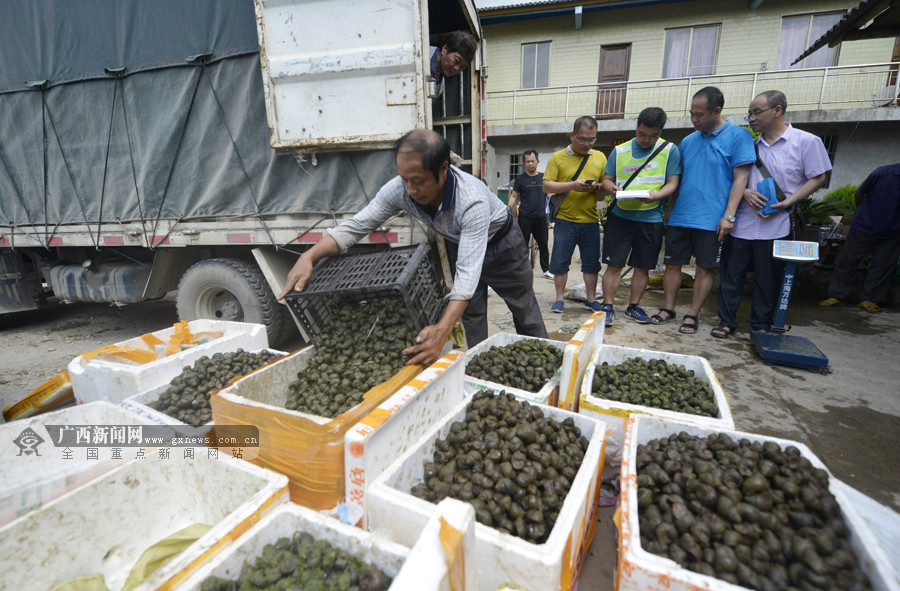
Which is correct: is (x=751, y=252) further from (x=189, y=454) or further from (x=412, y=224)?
(x=189, y=454)

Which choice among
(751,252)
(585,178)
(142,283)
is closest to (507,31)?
(585,178)

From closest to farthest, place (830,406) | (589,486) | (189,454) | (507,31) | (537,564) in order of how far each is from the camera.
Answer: (537,564) → (589,486) → (189,454) → (830,406) → (507,31)

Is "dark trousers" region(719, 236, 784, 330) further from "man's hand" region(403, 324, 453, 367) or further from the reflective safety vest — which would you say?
"man's hand" region(403, 324, 453, 367)

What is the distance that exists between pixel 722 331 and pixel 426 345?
371 cm

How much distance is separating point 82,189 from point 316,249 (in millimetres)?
3628

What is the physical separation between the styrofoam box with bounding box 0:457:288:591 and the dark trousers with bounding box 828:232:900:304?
7494 mm

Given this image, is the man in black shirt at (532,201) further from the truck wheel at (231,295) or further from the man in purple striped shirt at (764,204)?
the truck wheel at (231,295)

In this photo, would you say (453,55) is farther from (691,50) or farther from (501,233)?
(691,50)

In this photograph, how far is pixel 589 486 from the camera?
4.72 feet

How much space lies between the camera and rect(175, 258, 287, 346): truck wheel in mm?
3959

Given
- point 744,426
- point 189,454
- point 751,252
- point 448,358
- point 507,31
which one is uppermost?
point 507,31

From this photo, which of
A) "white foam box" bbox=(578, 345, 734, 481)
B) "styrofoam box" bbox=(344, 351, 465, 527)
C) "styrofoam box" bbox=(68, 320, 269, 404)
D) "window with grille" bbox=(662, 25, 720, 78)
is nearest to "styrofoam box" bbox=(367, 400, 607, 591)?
"styrofoam box" bbox=(344, 351, 465, 527)

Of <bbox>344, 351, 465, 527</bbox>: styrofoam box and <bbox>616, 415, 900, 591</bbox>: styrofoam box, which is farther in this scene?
<bbox>344, 351, 465, 527</bbox>: styrofoam box

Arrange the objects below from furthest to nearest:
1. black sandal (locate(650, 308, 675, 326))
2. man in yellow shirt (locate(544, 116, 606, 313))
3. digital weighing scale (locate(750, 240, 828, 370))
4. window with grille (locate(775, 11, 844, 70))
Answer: window with grille (locate(775, 11, 844, 70)), black sandal (locate(650, 308, 675, 326)), man in yellow shirt (locate(544, 116, 606, 313)), digital weighing scale (locate(750, 240, 828, 370))
